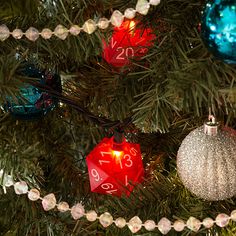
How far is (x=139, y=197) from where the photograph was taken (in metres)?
0.69

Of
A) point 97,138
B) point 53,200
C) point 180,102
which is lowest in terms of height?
point 97,138

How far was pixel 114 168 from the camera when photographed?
0.74 m

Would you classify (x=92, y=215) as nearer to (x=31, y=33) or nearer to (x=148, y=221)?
(x=148, y=221)

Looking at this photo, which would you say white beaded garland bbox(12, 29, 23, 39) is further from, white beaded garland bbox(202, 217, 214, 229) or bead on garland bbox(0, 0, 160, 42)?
white beaded garland bbox(202, 217, 214, 229)

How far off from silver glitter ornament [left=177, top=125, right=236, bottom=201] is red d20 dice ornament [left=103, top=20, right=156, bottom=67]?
130 millimetres

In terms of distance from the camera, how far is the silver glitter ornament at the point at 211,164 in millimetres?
620

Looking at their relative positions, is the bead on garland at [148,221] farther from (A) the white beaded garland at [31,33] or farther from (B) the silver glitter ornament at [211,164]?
(A) the white beaded garland at [31,33]

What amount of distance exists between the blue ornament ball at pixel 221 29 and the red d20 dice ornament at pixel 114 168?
28 centimetres

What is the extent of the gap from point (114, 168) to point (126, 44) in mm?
184

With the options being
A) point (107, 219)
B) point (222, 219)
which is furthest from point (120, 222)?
point (222, 219)

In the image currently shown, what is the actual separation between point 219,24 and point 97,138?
53cm

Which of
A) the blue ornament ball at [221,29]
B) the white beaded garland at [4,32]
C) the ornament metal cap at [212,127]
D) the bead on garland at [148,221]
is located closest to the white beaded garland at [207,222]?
the bead on garland at [148,221]

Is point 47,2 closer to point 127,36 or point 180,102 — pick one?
point 127,36

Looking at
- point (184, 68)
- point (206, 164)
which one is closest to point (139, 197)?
point (206, 164)
